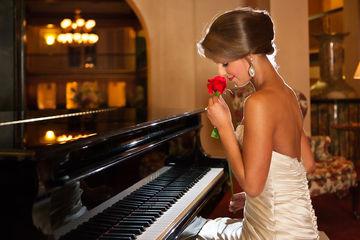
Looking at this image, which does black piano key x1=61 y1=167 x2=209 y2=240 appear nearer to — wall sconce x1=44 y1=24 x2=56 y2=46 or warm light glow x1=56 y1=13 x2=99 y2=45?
warm light glow x1=56 y1=13 x2=99 y2=45

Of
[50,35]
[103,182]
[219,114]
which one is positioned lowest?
[103,182]

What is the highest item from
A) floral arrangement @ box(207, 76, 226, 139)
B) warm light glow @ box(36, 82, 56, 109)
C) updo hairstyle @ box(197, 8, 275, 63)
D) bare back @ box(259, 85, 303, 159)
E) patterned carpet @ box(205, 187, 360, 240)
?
warm light glow @ box(36, 82, 56, 109)

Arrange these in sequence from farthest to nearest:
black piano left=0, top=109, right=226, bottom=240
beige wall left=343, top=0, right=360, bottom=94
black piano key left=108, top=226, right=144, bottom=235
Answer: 1. beige wall left=343, top=0, right=360, bottom=94
2. black piano key left=108, top=226, right=144, bottom=235
3. black piano left=0, top=109, right=226, bottom=240

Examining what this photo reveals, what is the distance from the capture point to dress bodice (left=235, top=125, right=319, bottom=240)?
1.67 m

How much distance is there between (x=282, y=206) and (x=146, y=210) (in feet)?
1.59

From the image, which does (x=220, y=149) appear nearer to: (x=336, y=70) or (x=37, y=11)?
(x=336, y=70)

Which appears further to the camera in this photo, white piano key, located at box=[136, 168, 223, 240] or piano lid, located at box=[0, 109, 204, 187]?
white piano key, located at box=[136, 168, 223, 240]

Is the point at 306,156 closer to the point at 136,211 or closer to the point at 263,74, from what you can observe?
the point at 263,74

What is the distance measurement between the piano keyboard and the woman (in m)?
0.30

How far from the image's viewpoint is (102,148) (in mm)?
1572

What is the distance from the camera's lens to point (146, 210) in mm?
1848

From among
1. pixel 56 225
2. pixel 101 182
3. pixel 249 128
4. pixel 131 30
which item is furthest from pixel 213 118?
pixel 131 30

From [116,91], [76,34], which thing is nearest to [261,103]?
[76,34]

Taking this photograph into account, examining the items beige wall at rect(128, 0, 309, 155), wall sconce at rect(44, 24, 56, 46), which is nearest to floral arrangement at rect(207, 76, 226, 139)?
beige wall at rect(128, 0, 309, 155)
